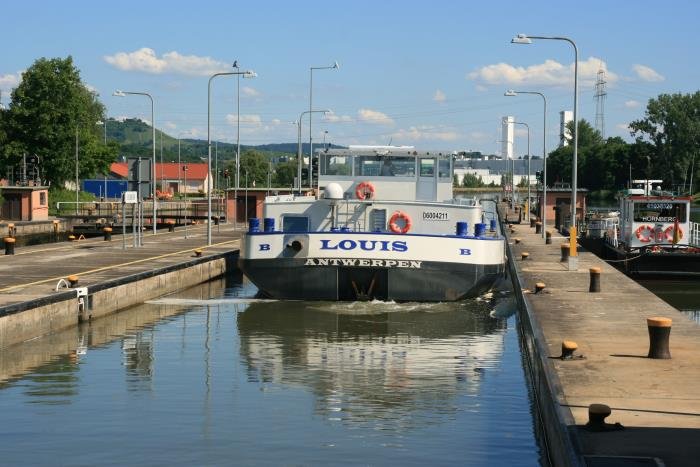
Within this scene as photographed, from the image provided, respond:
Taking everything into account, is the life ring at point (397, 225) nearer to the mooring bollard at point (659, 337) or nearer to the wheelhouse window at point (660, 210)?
the mooring bollard at point (659, 337)

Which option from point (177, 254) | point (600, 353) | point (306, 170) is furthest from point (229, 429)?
point (306, 170)

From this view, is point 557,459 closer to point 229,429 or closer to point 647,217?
point 229,429

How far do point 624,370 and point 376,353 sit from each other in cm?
767

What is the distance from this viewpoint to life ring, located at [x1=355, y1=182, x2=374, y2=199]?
3112 centimetres

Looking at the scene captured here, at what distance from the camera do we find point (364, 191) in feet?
103

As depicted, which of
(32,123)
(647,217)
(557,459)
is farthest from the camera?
(32,123)

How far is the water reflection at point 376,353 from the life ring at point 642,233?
15897mm

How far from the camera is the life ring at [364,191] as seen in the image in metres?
31.1

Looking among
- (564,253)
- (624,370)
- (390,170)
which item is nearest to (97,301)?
(390,170)

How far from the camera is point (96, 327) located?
25.3 metres

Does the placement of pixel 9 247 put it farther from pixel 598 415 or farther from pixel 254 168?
pixel 254 168

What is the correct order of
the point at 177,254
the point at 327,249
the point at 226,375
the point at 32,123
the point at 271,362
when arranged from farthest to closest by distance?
the point at 32,123 → the point at 177,254 → the point at 327,249 → the point at 271,362 → the point at 226,375

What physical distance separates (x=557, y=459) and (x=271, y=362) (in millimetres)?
9955

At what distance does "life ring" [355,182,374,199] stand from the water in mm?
4133
